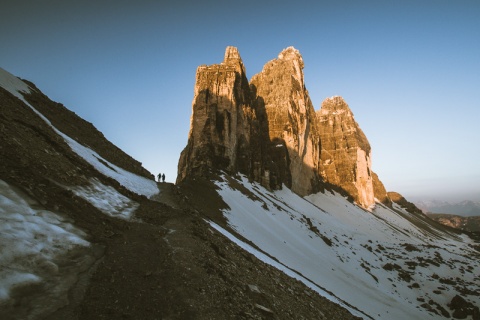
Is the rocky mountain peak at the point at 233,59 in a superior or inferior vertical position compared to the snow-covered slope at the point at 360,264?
superior

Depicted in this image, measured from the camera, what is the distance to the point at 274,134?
9325 centimetres

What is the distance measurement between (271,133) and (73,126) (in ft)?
235

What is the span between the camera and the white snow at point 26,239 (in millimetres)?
6145

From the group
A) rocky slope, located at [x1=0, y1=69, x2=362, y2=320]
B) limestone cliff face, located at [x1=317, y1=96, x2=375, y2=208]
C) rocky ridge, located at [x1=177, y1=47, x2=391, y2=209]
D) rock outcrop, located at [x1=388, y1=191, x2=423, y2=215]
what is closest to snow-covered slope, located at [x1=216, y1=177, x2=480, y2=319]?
rocky slope, located at [x1=0, y1=69, x2=362, y2=320]

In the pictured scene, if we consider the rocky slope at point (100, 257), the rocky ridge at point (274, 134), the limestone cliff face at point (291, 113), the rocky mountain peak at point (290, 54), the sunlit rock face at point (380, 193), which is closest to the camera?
the rocky slope at point (100, 257)

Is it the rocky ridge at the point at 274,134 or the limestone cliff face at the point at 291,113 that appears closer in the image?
the rocky ridge at the point at 274,134

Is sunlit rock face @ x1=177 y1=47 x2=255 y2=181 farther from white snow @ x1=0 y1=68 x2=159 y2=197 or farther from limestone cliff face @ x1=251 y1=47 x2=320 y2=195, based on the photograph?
white snow @ x1=0 y1=68 x2=159 y2=197

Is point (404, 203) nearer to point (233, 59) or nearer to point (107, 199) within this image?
point (233, 59)

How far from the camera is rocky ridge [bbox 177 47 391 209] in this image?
6469cm

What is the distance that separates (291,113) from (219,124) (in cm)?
3965

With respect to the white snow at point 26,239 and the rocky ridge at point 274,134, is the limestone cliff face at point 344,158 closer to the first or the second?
the rocky ridge at point 274,134

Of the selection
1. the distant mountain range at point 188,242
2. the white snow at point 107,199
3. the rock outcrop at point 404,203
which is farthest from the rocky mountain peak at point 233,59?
the rock outcrop at point 404,203

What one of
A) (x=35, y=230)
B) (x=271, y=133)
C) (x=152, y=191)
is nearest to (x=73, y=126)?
(x=152, y=191)

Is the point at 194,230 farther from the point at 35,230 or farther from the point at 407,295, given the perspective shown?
the point at 407,295
